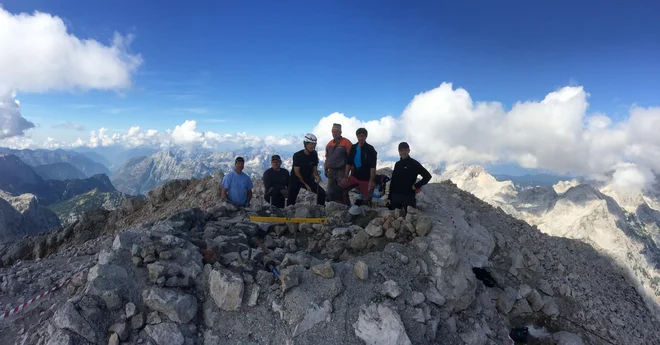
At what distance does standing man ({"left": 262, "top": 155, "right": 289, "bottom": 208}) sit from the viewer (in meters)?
13.2

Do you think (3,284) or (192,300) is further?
(3,284)

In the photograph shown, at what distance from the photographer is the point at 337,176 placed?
12.1 metres

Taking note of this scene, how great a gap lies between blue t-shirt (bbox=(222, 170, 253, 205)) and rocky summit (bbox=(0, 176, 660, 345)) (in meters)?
0.83

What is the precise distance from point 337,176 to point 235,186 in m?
4.23

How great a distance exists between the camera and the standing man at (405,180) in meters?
10.4

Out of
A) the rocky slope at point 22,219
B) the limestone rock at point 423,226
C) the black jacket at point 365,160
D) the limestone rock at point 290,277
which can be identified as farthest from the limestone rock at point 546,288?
the rocky slope at point 22,219

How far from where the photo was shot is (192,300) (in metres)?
6.20

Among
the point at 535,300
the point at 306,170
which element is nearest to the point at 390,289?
the point at 535,300

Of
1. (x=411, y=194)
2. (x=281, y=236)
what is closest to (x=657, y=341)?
(x=411, y=194)

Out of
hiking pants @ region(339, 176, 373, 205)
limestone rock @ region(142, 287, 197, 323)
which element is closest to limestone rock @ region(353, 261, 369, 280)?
limestone rock @ region(142, 287, 197, 323)

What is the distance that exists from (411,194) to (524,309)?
5.05 m

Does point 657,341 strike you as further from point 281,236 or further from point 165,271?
point 165,271

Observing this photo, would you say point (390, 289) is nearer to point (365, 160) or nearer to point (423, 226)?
point (423, 226)

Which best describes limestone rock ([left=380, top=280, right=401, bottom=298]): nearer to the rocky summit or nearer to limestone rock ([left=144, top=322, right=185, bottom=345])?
the rocky summit
